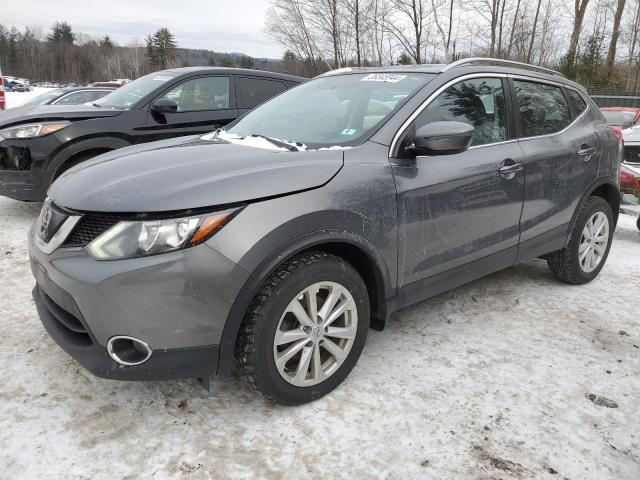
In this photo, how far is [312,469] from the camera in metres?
2.06

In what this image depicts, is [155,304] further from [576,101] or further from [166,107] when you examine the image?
[166,107]

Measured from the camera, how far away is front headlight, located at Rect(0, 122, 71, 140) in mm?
5125

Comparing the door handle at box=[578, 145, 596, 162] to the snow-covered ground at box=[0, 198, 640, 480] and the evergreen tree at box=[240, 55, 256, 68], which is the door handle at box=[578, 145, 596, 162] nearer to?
the snow-covered ground at box=[0, 198, 640, 480]

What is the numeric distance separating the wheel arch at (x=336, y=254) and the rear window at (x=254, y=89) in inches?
168

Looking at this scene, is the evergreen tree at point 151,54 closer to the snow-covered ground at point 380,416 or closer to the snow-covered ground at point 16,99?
the snow-covered ground at point 16,99

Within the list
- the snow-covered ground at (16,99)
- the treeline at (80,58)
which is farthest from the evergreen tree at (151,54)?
the snow-covered ground at (16,99)

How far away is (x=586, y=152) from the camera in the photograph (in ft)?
12.5

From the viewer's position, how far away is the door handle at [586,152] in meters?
3.77

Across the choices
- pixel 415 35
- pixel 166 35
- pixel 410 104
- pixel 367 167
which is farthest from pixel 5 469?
pixel 166 35

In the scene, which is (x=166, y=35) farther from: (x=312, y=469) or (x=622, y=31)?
(x=312, y=469)

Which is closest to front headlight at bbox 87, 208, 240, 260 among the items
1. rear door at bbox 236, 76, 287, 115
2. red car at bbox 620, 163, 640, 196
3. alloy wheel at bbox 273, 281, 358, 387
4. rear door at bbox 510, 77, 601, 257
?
alloy wheel at bbox 273, 281, 358, 387

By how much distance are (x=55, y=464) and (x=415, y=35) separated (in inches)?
764

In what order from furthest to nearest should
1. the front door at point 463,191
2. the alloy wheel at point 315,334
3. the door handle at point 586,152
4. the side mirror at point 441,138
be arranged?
the door handle at point 586,152
the front door at point 463,191
the side mirror at point 441,138
the alloy wheel at point 315,334

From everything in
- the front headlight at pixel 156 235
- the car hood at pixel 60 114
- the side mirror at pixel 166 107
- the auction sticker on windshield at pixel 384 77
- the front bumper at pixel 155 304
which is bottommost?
the front bumper at pixel 155 304
